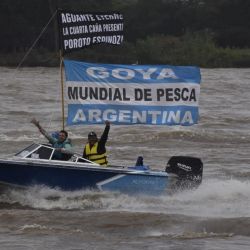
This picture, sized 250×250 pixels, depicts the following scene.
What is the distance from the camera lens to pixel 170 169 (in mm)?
19125

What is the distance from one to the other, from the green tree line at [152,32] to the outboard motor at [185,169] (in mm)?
56953

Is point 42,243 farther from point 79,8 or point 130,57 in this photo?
point 79,8

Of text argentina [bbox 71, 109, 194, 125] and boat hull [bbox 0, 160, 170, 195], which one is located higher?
text argentina [bbox 71, 109, 194, 125]

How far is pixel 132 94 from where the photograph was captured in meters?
19.3

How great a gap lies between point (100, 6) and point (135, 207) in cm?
7271

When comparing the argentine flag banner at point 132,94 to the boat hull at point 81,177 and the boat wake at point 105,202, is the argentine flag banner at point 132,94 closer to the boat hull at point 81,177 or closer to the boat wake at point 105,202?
the boat hull at point 81,177

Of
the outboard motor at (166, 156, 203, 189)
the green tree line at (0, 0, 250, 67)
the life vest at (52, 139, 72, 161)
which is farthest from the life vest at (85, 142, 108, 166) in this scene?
the green tree line at (0, 0, 250, 67)

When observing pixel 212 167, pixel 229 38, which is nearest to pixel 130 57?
pixel 229 38

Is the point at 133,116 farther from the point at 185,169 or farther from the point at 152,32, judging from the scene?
the point at 152,32

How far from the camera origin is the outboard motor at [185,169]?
1903cm

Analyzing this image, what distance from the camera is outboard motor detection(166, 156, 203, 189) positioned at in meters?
19.0

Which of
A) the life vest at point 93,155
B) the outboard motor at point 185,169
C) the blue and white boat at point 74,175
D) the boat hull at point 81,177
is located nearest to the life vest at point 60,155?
the blue and white boat at point 74,175

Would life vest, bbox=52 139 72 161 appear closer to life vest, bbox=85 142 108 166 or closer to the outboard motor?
life vest, bbox=85 142 108 166

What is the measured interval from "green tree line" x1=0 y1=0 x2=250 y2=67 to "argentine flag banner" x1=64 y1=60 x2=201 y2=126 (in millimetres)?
56512
